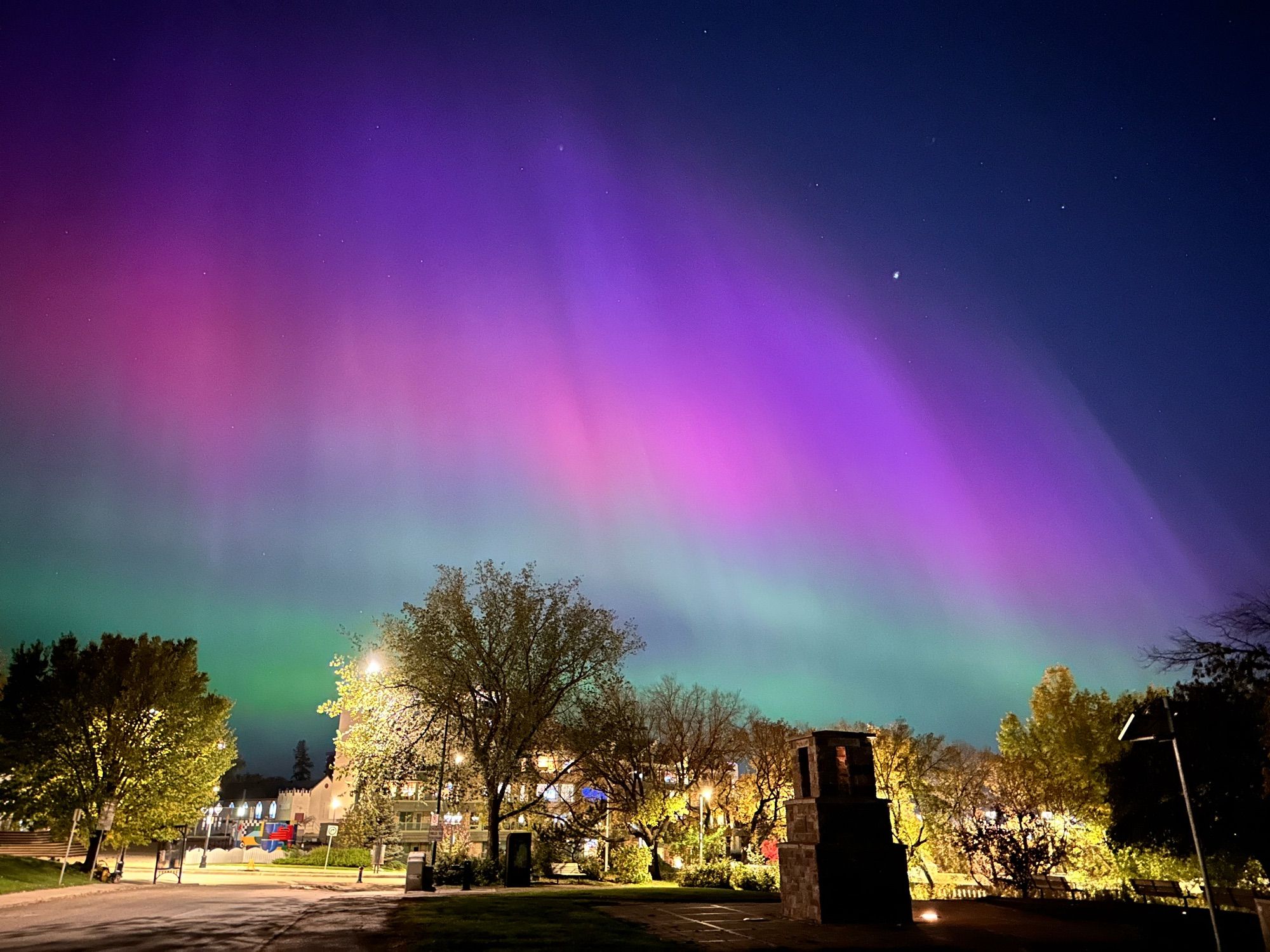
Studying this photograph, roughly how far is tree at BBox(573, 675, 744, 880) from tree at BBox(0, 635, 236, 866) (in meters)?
19.2

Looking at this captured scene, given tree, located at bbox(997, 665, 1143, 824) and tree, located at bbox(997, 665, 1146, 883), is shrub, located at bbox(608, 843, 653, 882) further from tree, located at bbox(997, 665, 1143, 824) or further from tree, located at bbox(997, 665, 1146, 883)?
tree, located at bbox(997, 665, 1143, 824)

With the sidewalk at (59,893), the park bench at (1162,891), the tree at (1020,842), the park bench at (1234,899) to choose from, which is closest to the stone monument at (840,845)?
the tree at (1020,842)

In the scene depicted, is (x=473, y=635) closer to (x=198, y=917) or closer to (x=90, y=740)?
(x=90, y=740)

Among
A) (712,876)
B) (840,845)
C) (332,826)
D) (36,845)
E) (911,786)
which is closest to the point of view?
(840,845)

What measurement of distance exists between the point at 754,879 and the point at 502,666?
15.5m

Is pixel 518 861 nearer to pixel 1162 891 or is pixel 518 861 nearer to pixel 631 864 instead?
pixel 631 864

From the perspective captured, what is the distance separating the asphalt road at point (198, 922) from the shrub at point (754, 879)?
14262mm

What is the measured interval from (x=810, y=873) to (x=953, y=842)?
3306 cm

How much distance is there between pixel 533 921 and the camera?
62.9ft

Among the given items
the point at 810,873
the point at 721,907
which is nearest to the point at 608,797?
the point at 721,907

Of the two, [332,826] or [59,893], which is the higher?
[59,893]

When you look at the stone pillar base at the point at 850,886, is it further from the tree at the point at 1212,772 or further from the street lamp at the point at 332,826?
the street lamp at the point at 332,826

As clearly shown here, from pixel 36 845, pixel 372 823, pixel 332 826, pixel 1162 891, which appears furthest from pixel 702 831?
pixel 332 826

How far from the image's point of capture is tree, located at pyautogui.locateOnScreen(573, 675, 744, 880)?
4209cm
